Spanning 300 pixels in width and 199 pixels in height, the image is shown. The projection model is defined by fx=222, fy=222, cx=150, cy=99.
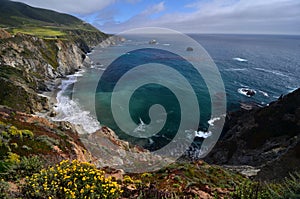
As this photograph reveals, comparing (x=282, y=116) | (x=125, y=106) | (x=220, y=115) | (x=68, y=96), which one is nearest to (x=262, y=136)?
(x=282, y=116)

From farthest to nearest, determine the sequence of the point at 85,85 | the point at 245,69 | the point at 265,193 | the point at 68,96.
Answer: the point at 245,69 < the point at 85,85 < the point at 68,96 < the point at 265,193

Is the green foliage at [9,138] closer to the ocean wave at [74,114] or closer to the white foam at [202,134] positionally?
the ocean wave at [74,114]

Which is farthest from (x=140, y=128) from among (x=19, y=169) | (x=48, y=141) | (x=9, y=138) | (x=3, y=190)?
(x=3, y=190)

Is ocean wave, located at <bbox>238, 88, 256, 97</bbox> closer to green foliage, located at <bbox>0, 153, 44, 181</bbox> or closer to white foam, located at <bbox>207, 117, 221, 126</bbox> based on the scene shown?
white foam, located at <bbox>207, 117, 221, 126</bbox>

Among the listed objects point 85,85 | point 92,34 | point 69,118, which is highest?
point 92,34

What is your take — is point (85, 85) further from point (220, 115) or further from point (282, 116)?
point (282, 116)

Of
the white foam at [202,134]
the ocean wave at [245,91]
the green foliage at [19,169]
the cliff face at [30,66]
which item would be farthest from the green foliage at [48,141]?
the ocean wave at [245,91]

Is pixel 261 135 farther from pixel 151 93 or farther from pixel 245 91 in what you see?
pixel 245 91
